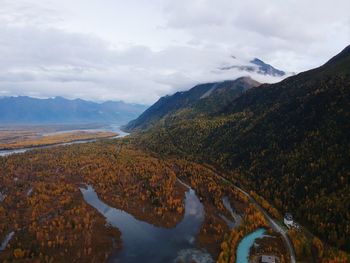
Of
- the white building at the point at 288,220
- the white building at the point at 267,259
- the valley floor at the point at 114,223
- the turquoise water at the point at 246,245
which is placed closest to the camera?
the white building at the point at 267,259

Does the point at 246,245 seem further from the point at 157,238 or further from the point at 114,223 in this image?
the point at 114,223

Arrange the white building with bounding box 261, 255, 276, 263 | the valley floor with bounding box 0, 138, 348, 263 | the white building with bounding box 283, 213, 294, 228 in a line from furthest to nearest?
the white building with bounding box 283, 213, 294, 228
the valley floor with bounding box 0, 138, 348, 263
the white building with bounding box 261, 255, 276, 263

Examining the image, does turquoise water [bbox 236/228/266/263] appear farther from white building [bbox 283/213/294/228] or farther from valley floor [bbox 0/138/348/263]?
white building [bbox 283/213/294/228]

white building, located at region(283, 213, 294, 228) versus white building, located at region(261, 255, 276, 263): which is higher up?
white building, located at region(283, 213, 294, 228)

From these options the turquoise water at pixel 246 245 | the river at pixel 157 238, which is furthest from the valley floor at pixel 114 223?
the turquoise water at pixel 246 245

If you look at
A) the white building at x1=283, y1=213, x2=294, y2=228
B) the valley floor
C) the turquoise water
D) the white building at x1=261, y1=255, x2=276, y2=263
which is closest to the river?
the valley floor

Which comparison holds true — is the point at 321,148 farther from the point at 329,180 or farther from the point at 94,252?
the point at 94,252

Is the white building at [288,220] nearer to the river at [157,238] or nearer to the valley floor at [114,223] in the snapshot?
the valley floor at [114,223]

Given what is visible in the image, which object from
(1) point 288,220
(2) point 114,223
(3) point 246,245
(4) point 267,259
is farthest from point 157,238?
(1) point 288,220
